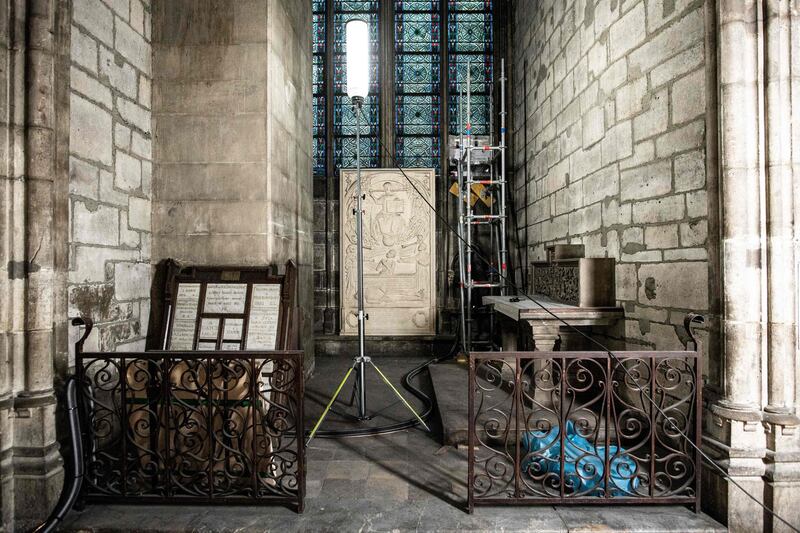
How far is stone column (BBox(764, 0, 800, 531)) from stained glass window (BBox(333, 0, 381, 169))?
15.8ft

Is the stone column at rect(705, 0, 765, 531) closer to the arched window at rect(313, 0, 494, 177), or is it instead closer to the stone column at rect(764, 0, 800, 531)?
the stone column at rect(764, 0, 800, 531)

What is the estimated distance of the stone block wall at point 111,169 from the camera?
2.56m

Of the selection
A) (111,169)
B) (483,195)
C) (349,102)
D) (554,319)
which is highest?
(349,102)

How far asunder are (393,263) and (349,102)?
93.0 inches

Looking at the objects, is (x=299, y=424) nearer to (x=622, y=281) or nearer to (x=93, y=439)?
(x=93, y=439)

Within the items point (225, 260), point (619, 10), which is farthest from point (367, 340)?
point (619, 10)

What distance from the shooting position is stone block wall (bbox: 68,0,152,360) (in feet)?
8.39

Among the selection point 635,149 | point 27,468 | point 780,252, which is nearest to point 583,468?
point 780,252

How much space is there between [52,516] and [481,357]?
202cm

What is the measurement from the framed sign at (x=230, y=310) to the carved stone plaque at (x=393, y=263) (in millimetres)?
2925

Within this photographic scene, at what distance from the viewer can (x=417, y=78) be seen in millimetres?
6496

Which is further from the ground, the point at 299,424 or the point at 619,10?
the point at 619,10

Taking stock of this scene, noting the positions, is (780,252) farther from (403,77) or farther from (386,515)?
(403,77)

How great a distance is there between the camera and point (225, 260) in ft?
10.9
